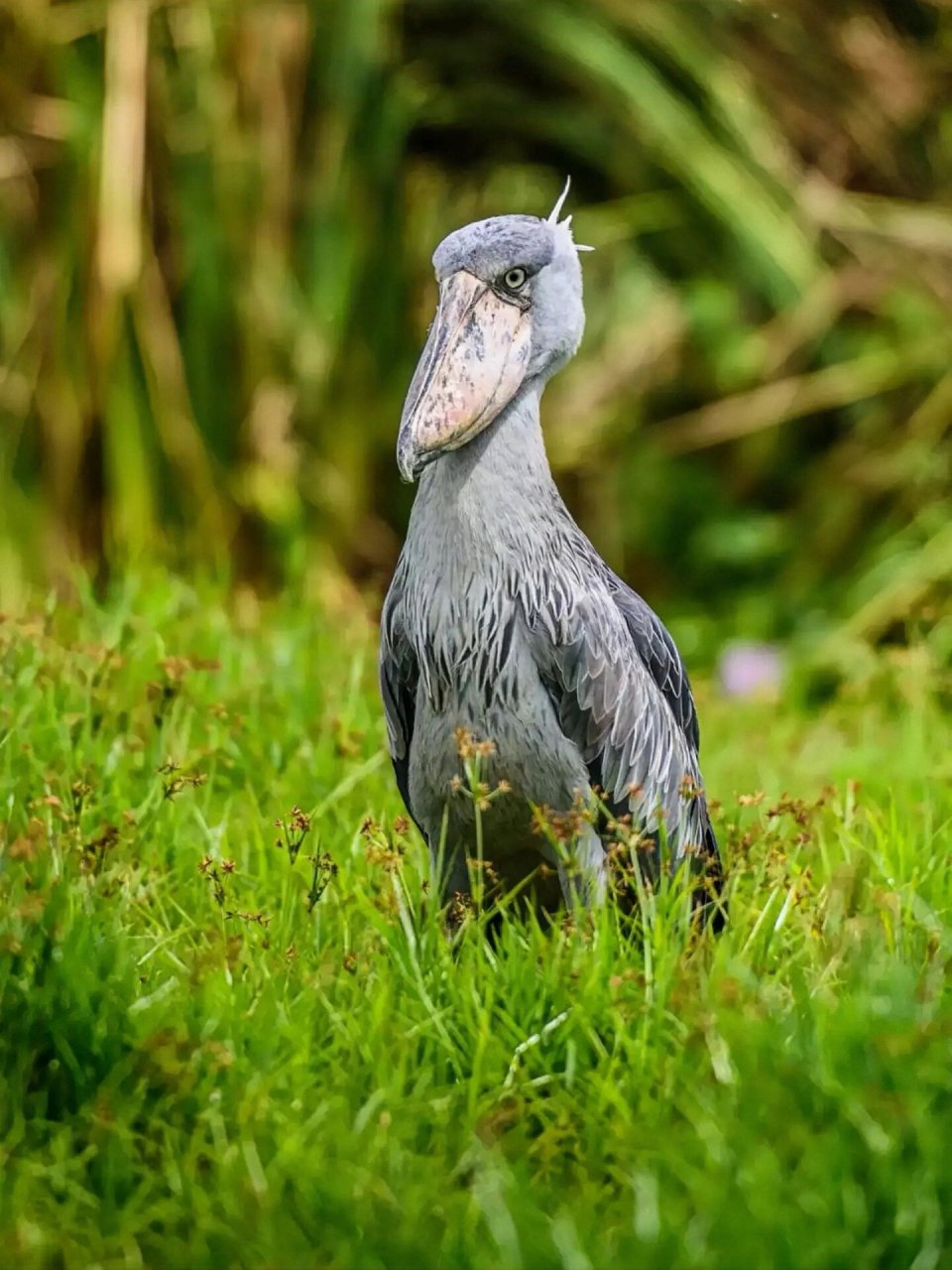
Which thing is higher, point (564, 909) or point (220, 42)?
point (220, 42)

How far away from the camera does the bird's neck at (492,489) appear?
10.7 feet

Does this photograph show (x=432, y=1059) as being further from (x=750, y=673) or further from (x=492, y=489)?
(x=750, y=673)

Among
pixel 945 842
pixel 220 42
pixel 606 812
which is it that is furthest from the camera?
pixel 220 42

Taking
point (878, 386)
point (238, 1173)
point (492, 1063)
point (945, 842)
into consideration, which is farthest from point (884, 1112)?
point (878, 386)

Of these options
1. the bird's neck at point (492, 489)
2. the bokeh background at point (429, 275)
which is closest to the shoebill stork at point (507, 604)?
the bird's neck at point (492, 489)

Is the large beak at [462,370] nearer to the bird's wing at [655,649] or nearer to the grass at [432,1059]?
the bird's wing at [655,649]

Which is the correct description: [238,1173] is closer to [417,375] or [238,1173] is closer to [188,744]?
[417,375]

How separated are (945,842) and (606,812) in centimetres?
93

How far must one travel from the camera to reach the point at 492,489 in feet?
10.8

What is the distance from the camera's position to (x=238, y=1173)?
2592mm

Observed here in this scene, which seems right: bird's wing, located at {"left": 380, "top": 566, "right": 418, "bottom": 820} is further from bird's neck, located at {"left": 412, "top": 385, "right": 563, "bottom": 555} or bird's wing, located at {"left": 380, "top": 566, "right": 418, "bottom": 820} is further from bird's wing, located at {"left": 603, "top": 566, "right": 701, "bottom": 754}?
bird's wing, located at {"left": 603, "top": 566, "right": 701, "bottom": 754}

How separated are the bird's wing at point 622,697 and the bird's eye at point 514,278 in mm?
474

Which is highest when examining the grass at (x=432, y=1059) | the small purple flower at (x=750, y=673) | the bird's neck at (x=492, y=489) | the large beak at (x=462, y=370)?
the large beak at (x=462, y=370)

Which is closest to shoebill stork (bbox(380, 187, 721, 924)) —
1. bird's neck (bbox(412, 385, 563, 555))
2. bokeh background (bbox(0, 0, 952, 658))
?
bird's neck (bbox(412, 385, 563, 555))
